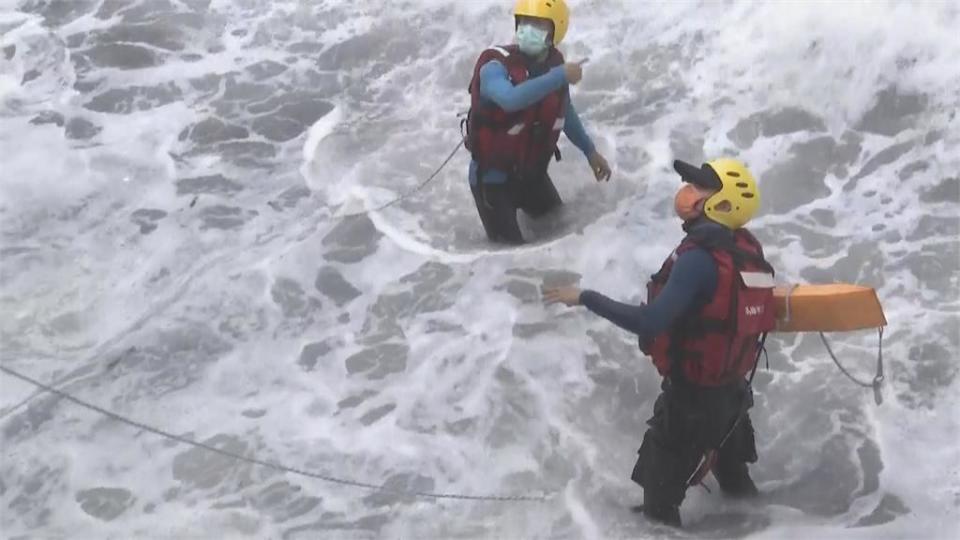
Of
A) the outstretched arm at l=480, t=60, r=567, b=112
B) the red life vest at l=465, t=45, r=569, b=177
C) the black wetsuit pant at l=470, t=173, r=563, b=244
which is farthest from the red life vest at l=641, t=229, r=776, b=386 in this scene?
the black wetsuit pant at l=470, t=173, r=563, b=244

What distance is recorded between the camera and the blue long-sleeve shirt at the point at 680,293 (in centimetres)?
320

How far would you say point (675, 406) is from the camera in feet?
11.6

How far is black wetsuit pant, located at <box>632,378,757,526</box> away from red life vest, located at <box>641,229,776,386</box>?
0.24 feet

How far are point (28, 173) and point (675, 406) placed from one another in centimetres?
471

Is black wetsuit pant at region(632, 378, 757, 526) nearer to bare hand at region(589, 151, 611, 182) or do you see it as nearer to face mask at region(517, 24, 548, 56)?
bare hand at region(589, 151, 611, 182)

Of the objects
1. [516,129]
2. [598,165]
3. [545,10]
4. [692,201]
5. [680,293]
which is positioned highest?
[545,10]

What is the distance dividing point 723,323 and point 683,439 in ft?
1.66

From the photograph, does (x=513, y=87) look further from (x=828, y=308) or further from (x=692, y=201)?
(x=828, y=308)

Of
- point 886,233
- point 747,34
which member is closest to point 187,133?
point 747,34

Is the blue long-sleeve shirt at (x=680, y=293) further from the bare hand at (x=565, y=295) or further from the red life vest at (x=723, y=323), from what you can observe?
the bare hand at (x=565, y=295)

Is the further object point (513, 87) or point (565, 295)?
point (513, 87)

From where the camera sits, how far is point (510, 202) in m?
5.30

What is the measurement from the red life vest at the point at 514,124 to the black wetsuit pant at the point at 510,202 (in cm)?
14

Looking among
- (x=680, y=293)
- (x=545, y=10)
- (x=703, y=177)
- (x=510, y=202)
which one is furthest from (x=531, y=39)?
(x=680, y=293)
